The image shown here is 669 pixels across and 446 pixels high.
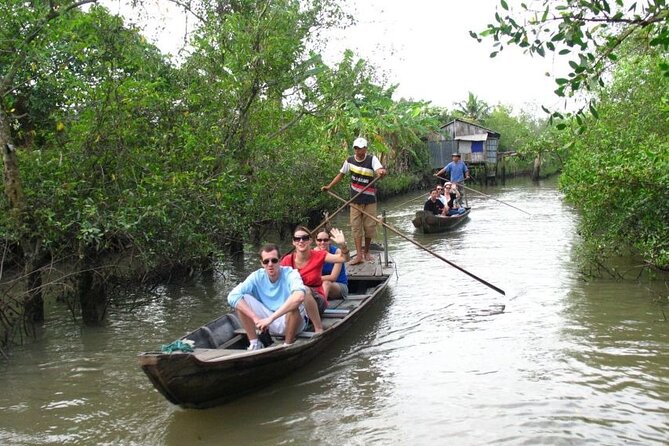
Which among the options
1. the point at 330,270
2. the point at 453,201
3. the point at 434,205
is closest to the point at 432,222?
the point at 434,205

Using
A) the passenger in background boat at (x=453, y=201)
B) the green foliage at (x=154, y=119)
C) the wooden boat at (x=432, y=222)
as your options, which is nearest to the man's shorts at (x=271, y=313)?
the green foliage at (x=154, y=119)

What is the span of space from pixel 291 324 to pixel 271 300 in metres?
0.29

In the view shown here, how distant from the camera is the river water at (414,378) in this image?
466cm

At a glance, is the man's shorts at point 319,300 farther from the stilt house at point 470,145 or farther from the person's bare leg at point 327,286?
the stilt house at point 470,145

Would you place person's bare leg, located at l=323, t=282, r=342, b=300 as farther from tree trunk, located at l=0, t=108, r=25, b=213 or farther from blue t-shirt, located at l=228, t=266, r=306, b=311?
tree trunk, located at l=0, t=108, r=25, b=213

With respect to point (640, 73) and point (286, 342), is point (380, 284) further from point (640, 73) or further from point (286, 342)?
point (640, 73)

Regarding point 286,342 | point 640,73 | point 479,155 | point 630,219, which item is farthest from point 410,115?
point 286,342

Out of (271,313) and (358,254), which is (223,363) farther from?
(358,254)

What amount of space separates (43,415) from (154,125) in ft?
12.5

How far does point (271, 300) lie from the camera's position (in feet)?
18.5

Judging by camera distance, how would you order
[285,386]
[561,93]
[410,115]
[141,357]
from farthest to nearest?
[410,115] < [285,386] < [141,357] < [561,93]

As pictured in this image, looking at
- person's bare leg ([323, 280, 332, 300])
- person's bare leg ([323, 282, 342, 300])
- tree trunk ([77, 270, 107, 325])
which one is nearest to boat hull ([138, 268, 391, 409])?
person's bare leg ([323, 280, 332, 300])

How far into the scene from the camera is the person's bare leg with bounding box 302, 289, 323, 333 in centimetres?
574

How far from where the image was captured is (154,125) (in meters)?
7.77
